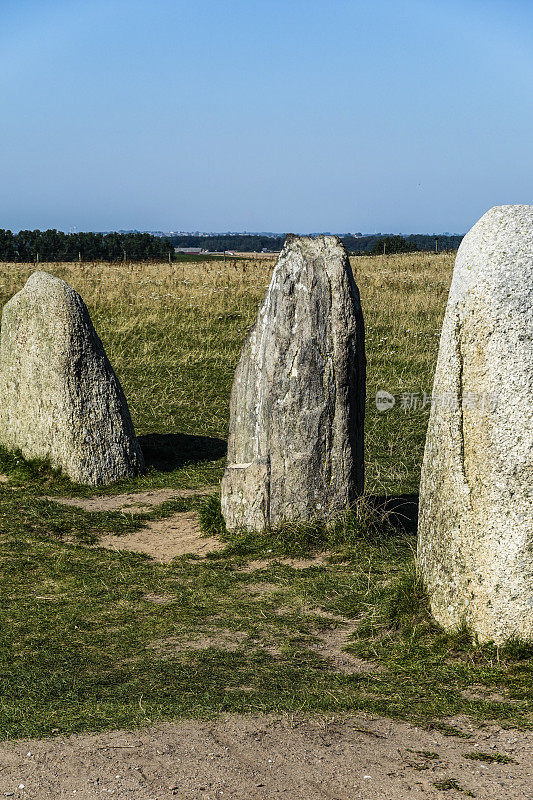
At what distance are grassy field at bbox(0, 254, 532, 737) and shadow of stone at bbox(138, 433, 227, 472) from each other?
0.03 metres

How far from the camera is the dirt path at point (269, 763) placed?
380 cm

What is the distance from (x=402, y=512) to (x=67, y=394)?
161 inches

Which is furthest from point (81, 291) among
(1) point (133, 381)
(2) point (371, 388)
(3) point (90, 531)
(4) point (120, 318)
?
(3) point (90, 531)

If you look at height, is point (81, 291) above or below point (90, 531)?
above

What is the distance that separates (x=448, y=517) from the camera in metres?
5.29

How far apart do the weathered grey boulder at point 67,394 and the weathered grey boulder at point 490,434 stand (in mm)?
5608

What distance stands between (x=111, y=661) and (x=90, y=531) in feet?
10.1

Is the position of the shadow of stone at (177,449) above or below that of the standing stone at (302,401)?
below

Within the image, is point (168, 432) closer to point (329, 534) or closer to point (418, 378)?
point (418, 378)

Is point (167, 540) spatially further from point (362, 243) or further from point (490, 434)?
point (362, 243)

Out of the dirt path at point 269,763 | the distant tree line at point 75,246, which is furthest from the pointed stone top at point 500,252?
the distant tree line at point 75,246

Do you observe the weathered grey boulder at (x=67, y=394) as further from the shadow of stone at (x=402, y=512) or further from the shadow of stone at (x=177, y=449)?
the shadow of stone at (x=402, y=512)

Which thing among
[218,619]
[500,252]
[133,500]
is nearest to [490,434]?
[500,252]

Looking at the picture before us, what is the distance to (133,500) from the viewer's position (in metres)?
9.58
